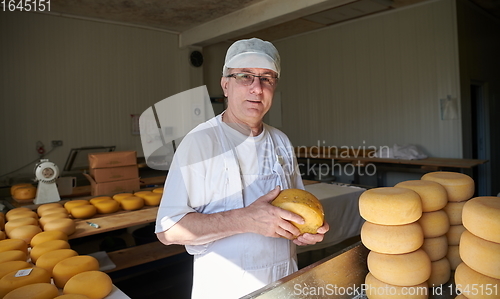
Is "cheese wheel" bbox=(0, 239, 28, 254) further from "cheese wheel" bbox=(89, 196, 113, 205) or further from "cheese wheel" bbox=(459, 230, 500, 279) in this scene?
"cheese wheel" bbox=(459, 230, 500, 279)

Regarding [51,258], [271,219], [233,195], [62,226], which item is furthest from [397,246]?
[62,226]

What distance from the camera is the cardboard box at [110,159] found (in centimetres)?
301

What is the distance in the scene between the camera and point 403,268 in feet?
2.60

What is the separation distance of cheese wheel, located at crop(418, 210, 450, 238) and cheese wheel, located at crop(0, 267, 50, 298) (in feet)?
4.79

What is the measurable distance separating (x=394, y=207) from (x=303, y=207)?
315mm

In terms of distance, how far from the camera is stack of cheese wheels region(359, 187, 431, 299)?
80cm

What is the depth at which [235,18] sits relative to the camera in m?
5.23

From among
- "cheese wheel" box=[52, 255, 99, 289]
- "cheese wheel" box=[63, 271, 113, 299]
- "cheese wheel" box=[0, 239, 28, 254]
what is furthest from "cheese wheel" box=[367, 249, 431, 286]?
"cheese wheel" box=[0, 239, 28, 254]

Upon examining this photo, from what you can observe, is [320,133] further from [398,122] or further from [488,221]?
[488,221]

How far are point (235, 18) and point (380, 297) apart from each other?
5.13 meters

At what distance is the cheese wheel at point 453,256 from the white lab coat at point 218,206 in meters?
0.58

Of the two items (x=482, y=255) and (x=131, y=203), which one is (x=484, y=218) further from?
(x=131, y=203)

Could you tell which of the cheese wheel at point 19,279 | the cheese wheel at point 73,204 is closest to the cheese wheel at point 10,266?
the cheese wheel at point 19,279

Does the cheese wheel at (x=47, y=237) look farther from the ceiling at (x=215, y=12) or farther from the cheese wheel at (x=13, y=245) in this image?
the ceiling at (x=215, y=12)
